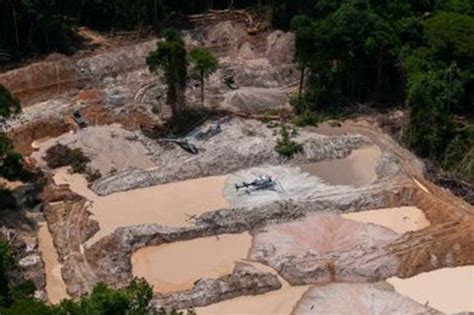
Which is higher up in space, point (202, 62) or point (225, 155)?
point (202, 62)

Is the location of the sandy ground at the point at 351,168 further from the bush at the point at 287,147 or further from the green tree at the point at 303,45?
the green tree at the point at 303,45

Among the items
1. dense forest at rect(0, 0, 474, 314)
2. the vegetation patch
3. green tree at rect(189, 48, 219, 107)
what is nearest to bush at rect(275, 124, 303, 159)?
dense forest at rect(0, 0, 474, 314)

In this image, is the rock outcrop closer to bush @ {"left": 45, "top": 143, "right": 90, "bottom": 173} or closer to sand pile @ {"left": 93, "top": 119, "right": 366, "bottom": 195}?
sand pile @ {"left": 93, "top": 119, "right": 366, "bottom": 195}

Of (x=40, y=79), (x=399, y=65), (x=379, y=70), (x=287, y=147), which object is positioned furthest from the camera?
(x=40, y=79)

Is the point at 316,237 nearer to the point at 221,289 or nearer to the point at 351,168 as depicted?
the point at 221,289

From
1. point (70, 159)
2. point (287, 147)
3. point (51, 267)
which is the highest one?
point (287, 147)

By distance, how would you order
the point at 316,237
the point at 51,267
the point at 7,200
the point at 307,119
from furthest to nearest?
1. the point at 307,119
2. the point at 7,200
3. the point at 316,237
4. the point at 51,267

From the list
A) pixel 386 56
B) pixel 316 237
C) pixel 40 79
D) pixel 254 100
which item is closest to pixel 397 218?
pixel 316 237
